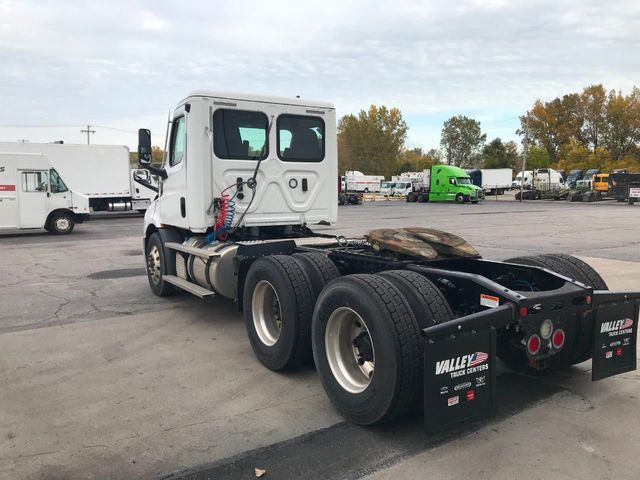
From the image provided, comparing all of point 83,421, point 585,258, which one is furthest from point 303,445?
point 585,258

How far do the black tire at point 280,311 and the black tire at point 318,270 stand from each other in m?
0.05

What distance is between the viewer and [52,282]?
960 centimetres

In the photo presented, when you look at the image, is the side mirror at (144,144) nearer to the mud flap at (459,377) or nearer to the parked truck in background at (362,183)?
the mud flap at (459,377)

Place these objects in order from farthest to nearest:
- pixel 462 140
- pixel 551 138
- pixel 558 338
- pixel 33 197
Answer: pixel 462 140 < pixel 551 138 < pixel 33 197 < pixel 558 338

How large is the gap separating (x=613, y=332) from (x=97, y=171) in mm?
25539

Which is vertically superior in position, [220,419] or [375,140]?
[375,140]

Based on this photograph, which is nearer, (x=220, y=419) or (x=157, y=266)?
(x=220, y=419)

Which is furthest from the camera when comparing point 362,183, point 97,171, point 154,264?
point 362,183

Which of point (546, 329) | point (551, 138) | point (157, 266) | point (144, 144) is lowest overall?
point (157, 266)

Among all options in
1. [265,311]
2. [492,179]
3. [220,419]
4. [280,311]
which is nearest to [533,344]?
[280,311]

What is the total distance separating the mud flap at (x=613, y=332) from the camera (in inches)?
154

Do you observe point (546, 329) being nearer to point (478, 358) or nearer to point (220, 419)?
point (478, 358)

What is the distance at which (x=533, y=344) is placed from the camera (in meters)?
3.65

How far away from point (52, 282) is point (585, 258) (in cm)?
1110
